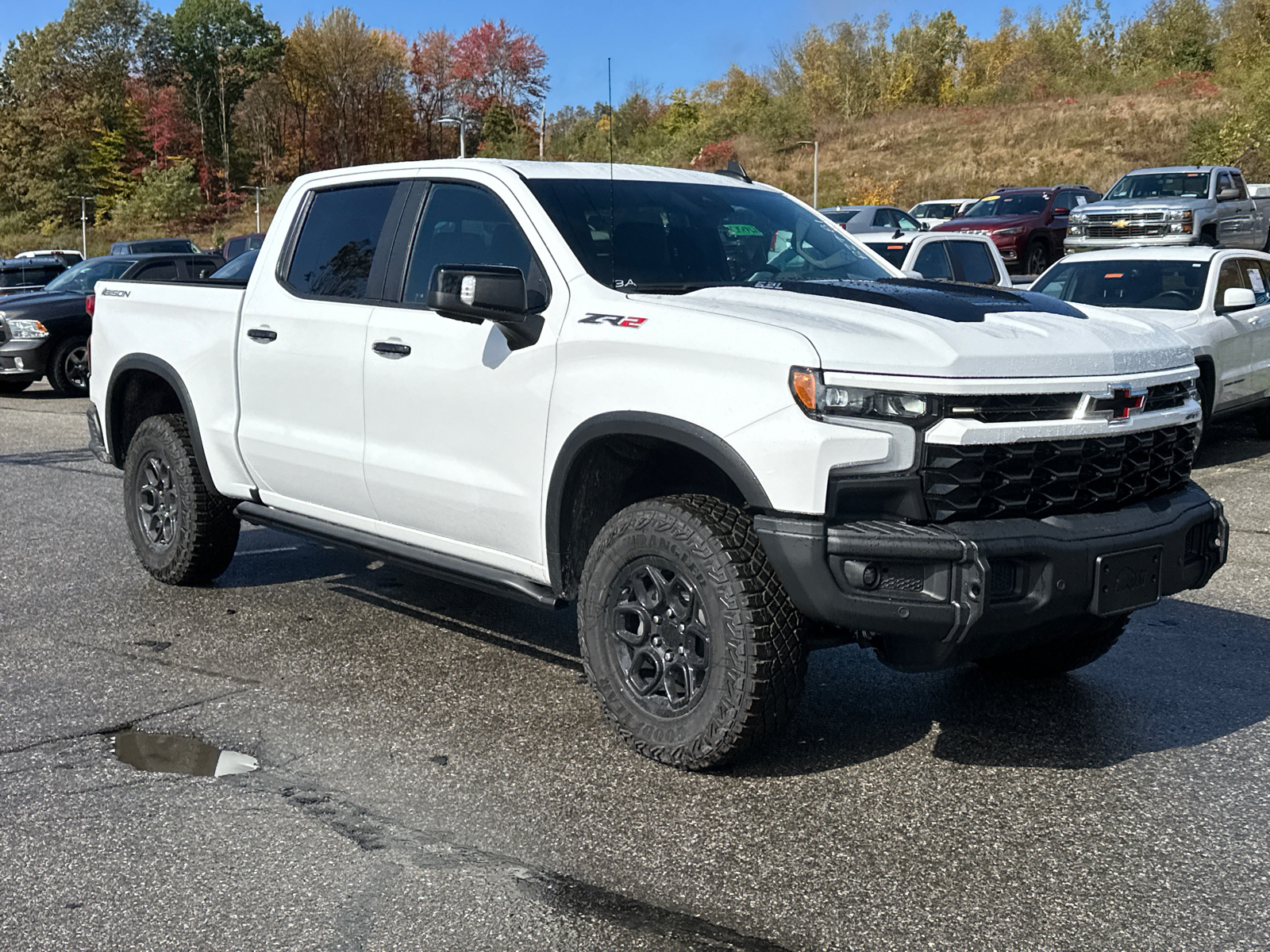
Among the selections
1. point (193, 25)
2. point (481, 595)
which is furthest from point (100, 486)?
point (193, 25)

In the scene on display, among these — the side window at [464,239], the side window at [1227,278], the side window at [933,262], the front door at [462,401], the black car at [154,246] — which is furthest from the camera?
the black car at [154,246]

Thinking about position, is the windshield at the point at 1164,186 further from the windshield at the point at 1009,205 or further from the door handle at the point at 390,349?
the door handle at the point at 390,349

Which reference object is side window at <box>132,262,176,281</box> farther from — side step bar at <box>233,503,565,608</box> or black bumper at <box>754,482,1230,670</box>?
black bumper at <box>754,482,1230,670</box>

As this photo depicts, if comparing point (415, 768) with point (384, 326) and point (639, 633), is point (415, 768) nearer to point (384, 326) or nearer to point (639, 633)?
point (639, 633)

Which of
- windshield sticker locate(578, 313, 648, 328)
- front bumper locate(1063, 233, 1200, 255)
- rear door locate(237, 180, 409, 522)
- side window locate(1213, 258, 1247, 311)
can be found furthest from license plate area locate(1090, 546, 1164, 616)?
front bumper locate(1063, 233, 1200, 255)

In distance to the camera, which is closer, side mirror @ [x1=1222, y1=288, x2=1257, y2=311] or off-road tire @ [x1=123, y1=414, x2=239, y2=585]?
off-road tire @ [x1=123, y1=414, x2=239, y2=585]

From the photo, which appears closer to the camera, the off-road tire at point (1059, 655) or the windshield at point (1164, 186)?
the off-road tire at point (1059, 655)

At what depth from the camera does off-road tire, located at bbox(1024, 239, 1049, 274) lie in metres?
25.8

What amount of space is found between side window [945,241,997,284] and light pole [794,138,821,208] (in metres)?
44.2

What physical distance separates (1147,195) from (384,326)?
2176 centimetres

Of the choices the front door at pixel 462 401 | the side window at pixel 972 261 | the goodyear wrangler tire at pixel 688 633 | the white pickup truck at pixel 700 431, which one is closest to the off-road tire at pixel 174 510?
the white pickup truck at pixel 700 431

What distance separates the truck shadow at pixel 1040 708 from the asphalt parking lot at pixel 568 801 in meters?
0.02

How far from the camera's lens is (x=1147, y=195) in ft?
78.7

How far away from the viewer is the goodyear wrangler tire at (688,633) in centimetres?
395
